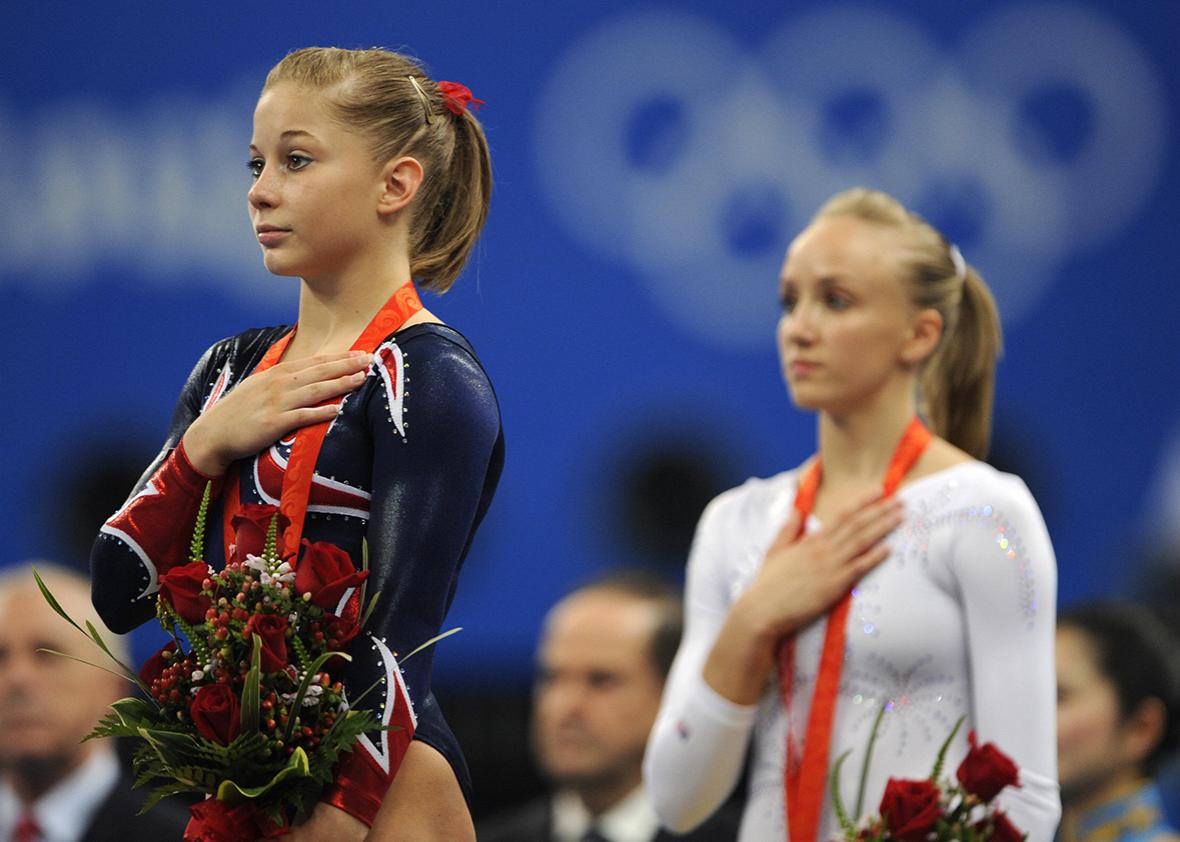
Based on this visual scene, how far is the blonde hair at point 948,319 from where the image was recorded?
137 inches

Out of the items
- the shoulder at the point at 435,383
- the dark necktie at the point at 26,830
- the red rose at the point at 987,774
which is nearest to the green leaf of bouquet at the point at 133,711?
the shoulder at the point at 435,383

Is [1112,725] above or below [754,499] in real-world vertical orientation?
below

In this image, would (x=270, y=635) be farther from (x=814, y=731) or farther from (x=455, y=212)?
(x=814, y=731)

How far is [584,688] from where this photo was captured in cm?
460

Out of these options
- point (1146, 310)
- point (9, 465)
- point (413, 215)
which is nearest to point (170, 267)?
point (9, 465)

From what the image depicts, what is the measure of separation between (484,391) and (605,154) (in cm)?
454

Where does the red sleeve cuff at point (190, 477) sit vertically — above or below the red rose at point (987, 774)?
above

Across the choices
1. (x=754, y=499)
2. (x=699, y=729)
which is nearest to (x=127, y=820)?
(x=699, y=729)

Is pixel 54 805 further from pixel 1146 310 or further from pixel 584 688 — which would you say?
pixel 1146 310

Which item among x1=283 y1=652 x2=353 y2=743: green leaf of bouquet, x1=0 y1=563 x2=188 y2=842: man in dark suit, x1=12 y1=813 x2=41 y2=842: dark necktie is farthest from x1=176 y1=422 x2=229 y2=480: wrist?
x1=12 y1=813 x2=41 y2=842: dark necktie

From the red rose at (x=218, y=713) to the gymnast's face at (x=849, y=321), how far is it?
1.63m

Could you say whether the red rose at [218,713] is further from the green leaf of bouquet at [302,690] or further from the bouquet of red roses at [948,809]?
the bouquet of red roses at [948,809]

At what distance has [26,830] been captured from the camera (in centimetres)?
449

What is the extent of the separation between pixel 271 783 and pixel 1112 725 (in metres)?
2.63
